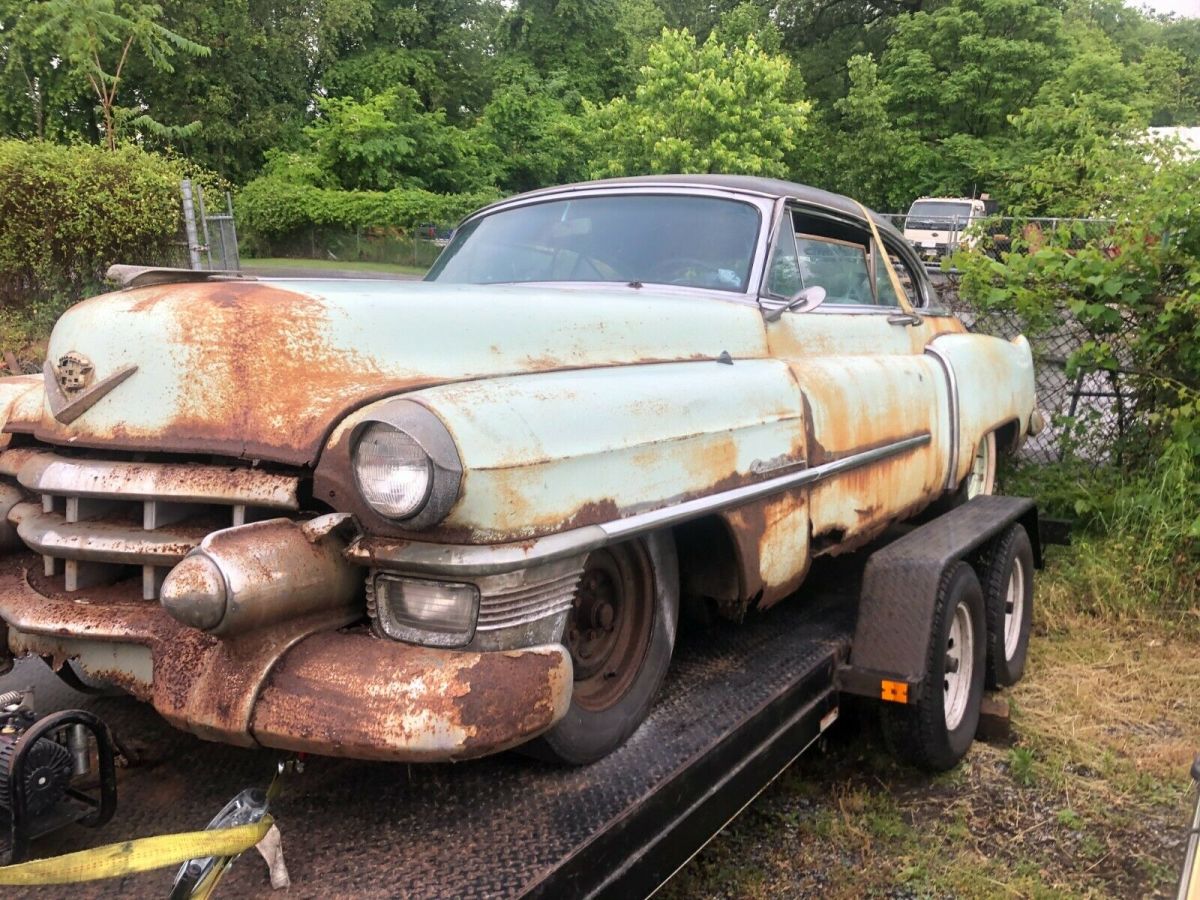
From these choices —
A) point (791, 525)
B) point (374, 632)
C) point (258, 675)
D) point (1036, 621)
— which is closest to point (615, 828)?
point (374, 632)

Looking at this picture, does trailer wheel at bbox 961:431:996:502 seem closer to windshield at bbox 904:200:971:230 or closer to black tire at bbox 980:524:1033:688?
black tire at bbox 980:524:1033:688

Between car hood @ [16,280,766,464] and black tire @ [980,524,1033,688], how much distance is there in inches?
82.8

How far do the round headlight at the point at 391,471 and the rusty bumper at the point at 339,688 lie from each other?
31cm

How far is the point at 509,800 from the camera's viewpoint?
6.98 feet

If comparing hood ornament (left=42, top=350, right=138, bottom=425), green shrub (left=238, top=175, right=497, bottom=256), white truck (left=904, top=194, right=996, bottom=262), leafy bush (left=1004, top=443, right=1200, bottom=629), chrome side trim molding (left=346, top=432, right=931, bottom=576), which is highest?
green shrub (left=238, top=175, right=497, bottom=256)

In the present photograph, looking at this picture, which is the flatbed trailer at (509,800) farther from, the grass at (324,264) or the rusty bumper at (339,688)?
the grass at (324,264)

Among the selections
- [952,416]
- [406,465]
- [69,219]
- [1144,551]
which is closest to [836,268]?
[952,416]

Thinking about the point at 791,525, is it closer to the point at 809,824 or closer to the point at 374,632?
the point at 809,824

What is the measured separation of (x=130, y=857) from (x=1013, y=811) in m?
2.65

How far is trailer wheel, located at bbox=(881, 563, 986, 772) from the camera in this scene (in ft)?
9.98

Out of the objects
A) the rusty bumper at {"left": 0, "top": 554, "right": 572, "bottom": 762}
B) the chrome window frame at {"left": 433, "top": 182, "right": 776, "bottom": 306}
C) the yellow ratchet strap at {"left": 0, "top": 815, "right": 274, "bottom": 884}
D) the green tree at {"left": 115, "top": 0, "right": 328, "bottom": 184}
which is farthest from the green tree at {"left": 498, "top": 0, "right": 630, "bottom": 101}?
the yellow ratchet strap at {"left": 0, "top": 815, "right": 274, "bottom": 884}

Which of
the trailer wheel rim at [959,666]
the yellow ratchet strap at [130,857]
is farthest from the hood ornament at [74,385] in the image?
the trailer wheel rim at [959,666]

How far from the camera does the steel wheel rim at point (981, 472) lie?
16.8 feet

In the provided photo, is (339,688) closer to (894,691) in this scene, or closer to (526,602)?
(526,602)
